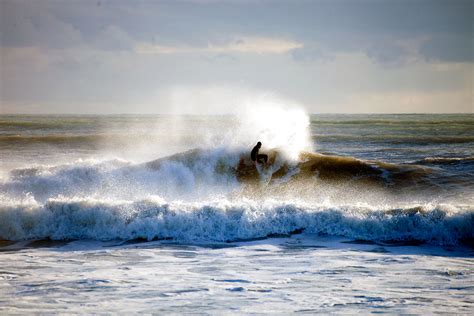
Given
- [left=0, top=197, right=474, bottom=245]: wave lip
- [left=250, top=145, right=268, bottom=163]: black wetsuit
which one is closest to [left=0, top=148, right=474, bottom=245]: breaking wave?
[left=0, top=197, right=474, bottom=245]: wave lip

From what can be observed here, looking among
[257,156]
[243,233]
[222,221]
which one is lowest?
[243,233]

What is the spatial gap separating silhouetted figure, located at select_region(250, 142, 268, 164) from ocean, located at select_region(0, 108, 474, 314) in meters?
0.31

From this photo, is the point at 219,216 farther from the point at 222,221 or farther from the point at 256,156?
the point at 256,156

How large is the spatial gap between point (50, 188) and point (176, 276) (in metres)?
9.16

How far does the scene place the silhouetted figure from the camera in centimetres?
1680

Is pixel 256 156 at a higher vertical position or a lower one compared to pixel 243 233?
higher

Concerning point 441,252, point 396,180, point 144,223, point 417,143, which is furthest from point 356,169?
point 417,143

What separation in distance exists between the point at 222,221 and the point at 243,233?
2.01 ft

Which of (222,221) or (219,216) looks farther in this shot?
(219,216)

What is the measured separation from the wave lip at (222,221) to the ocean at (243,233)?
0.03 metres

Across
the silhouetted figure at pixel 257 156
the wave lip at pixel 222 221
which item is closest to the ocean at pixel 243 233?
the wave lip at pixel 222 221

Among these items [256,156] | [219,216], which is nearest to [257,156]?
[256,156]

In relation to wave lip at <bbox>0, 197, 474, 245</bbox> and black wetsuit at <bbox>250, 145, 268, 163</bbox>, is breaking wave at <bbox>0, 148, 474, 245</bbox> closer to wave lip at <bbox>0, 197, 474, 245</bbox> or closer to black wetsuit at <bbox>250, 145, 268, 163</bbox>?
wave lip at <bbox>0, 197, 474, 245</bbox>

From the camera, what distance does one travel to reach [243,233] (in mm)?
11750
